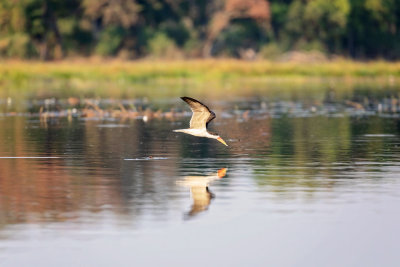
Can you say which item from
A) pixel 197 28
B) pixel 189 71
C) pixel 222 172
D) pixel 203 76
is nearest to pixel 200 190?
pixel 222 172

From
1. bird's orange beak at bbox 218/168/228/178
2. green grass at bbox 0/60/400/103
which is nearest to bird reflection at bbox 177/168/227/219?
bird's orange beak at bbox 218/168/228/178

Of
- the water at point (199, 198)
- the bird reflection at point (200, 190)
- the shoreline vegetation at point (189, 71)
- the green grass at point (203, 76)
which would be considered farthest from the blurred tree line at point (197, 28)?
the bird reflection at point (200, 190)

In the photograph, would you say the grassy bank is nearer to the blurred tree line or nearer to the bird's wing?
the blurred tree line

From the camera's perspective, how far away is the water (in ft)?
36.0

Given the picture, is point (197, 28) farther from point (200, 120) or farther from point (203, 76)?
point (200, 120)

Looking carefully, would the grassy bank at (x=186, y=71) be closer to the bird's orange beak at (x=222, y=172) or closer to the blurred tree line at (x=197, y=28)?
the blurred tree line at (x=197, y=28)

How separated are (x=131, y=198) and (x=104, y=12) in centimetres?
6506

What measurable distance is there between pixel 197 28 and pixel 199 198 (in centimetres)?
7481

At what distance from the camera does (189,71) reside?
62.9 m

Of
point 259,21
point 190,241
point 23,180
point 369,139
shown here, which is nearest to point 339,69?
point 259,21

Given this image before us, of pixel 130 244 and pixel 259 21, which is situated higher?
pixel 259 21

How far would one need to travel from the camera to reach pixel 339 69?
6588cm

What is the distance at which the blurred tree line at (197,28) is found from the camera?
76812 millimetres

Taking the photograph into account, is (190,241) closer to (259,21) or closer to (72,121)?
(72,121)
